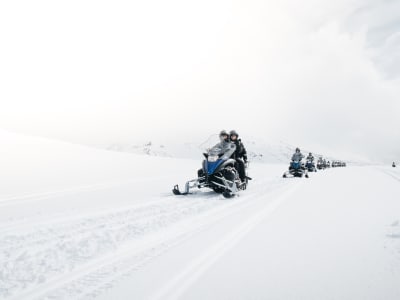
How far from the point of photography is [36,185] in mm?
13281

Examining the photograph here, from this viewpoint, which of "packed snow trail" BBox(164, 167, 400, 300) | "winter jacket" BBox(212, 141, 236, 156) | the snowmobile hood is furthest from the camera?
"winter jacket" BBox(212, 141, 236, 156)

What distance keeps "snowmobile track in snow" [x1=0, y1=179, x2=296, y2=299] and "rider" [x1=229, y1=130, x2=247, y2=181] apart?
5.12 metres

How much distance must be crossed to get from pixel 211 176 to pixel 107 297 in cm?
829

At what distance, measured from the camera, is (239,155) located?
12773mm

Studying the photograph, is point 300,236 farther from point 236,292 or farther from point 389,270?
point 236,292

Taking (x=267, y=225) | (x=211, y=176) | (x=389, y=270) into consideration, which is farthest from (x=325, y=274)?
(x=211, y=176)

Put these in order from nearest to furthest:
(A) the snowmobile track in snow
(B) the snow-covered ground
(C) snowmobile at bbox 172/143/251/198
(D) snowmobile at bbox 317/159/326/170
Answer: (B) the snow-covered ground, (A) the snowmobile track in snow, (C) snowmobile at bbox 172/143/251/198, (D) snowmobile at bbox 317/159/326/170

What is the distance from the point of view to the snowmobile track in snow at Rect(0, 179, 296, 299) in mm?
3154

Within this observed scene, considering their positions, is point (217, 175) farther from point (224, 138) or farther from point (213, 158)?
point (224, 138)

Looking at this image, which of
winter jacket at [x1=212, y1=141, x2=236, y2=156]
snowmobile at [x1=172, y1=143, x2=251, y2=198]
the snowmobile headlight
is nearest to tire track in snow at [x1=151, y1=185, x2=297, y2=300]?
snowmobile at [x1=172, y1=143, x2=251, y2=198]

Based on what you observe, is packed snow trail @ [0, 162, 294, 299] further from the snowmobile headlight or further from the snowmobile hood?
the snowmobile headlight

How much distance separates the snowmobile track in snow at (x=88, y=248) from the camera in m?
3.15

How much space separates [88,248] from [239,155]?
29.5ft

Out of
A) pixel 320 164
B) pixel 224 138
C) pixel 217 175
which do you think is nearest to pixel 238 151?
pixel 224 138
